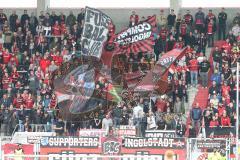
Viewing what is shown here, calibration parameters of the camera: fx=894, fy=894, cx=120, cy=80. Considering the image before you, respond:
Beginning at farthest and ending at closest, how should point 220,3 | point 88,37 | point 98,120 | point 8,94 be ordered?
point 220,3, point 8,94, point 98,120, point 88,37

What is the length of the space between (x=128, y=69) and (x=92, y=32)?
6846mm

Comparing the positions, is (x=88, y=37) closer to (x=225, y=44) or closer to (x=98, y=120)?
(x=98, y=120)

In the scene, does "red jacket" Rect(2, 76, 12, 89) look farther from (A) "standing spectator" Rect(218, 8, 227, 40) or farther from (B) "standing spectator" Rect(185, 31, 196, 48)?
(A) "standing spectator" Rect(218, 8, 227, 40)

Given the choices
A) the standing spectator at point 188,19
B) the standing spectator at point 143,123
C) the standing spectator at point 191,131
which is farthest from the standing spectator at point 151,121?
the standing spectator at point 188,19

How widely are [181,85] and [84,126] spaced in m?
5.15

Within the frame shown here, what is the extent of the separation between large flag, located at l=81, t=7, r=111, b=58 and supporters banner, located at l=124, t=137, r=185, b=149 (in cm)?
635

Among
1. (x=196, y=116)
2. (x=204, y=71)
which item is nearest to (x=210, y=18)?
(x=204, y=71)

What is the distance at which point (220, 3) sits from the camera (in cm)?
4988

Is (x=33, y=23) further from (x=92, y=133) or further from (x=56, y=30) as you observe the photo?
(x=92, y=133)

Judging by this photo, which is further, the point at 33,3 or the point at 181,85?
the point at 33,3

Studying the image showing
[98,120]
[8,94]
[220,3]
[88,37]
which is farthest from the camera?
[220,3]

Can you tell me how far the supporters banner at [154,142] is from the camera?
3194 cm

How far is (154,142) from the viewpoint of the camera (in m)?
32.1

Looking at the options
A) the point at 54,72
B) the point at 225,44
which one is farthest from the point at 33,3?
the point at 225,44
